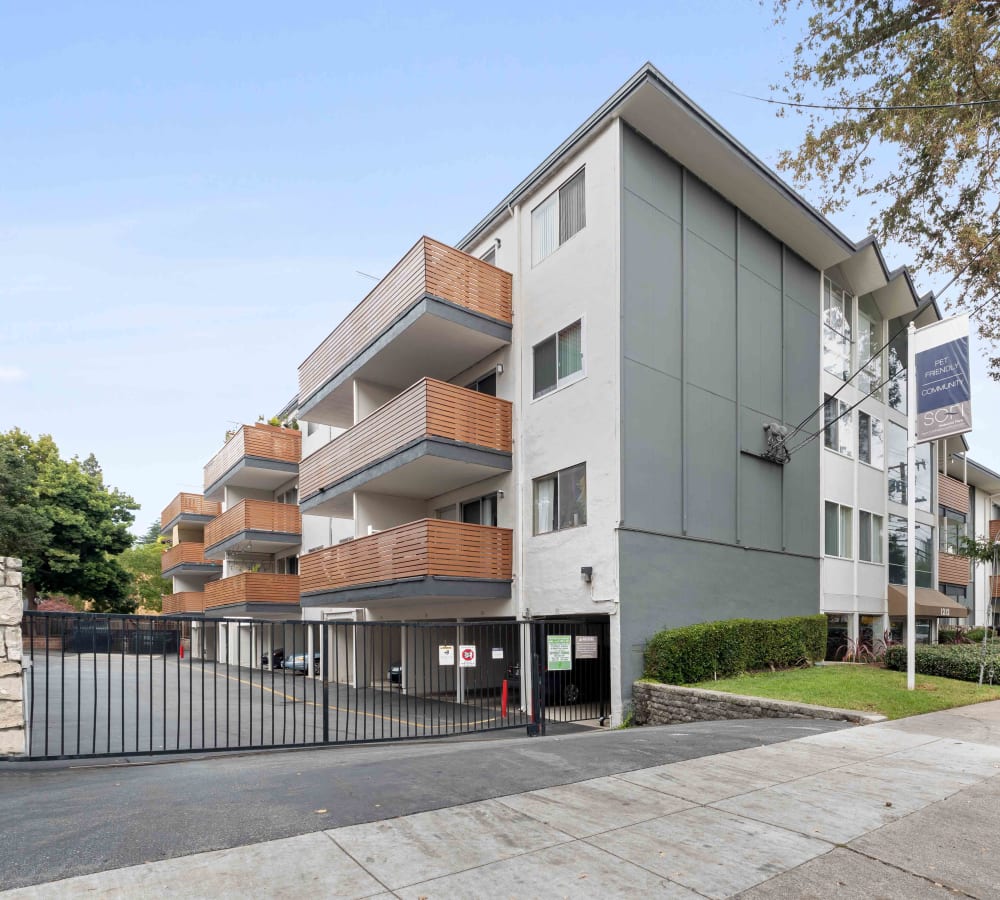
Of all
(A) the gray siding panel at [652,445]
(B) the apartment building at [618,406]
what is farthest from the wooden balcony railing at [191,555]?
(A) the gray siding panel at [652,445]

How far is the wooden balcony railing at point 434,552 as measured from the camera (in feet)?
51.2

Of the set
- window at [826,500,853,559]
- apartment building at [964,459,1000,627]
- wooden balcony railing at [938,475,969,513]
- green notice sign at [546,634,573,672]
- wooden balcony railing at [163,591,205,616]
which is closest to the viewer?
green notice sign at [546,634,573,672]

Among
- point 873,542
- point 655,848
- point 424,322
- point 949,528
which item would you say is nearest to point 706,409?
point 424,322

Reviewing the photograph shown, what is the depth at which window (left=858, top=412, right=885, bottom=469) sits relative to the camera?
22641 millimetres

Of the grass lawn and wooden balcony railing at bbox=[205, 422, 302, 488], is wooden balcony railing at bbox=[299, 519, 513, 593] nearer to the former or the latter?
the grass lawn

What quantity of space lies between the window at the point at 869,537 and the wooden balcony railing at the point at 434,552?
39.4 ft

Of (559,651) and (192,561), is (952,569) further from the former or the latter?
(192,561)

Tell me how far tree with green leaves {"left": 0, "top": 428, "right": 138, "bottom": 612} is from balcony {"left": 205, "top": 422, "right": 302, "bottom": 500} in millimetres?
15354

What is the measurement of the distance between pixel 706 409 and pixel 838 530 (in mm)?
7653

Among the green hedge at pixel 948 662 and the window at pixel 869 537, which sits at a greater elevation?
the window at pixel 869 537

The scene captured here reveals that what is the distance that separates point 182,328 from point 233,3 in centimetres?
2329

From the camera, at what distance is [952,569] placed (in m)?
28.1

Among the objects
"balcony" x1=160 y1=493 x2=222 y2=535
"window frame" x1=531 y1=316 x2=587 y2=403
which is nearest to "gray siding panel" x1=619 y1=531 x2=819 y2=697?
"window frame" x1=531 y1=316 x2=587 y2=403

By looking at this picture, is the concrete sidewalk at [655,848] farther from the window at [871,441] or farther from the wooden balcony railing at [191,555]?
the wooden balcony railing at [191,555]
